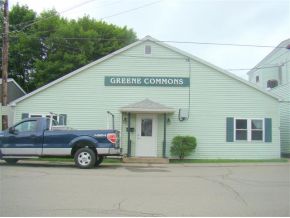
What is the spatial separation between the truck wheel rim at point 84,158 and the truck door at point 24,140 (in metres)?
1.65

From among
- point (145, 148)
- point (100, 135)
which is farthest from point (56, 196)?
point (145, 148)

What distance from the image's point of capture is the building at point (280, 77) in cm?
2558

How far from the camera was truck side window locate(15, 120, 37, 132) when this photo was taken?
56.7ft

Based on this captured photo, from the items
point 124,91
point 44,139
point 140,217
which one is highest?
point 124,91

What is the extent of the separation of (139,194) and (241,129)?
13.6 meters

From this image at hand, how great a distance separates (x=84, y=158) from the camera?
55.2ft

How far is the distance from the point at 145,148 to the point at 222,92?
5061 mm

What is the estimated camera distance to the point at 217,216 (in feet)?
26.5

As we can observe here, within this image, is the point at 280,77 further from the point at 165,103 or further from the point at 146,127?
the point at 146,127

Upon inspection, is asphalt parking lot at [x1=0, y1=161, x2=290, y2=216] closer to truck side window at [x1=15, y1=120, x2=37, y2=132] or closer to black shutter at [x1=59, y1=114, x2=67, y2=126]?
truck side window at [x1=15, y1=120, x2=37, y2=132]

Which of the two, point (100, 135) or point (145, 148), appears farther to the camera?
point (145, 148)

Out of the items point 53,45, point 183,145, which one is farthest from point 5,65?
point 53,45

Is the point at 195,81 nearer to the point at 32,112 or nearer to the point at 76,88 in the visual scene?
the point at 76,88

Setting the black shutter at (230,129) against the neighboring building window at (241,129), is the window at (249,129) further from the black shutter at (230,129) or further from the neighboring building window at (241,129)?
the black shutter at (230,129)
